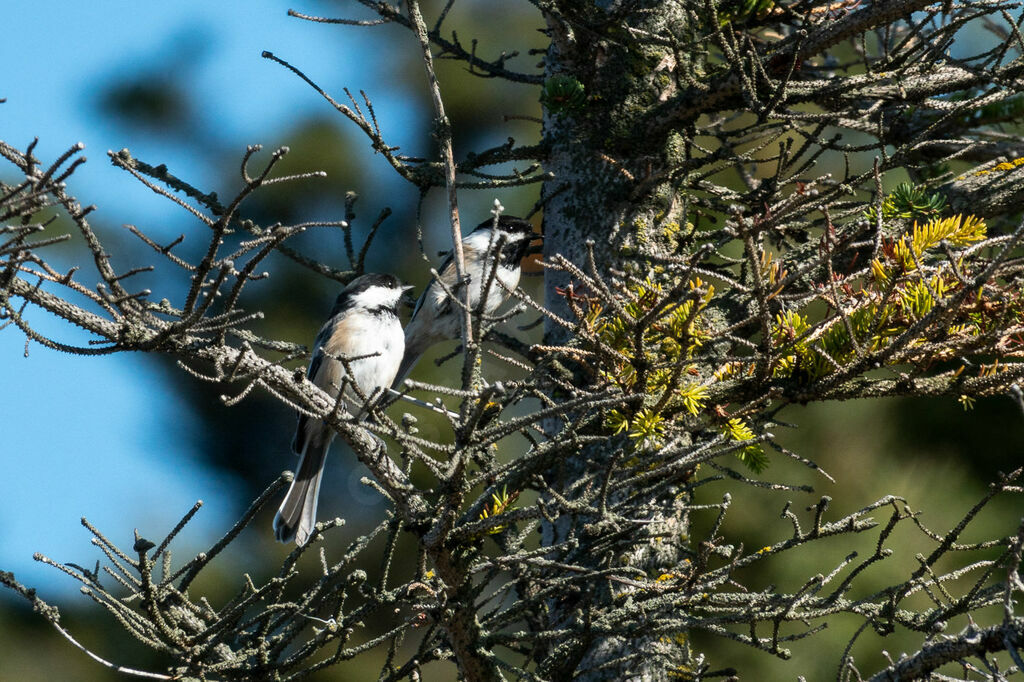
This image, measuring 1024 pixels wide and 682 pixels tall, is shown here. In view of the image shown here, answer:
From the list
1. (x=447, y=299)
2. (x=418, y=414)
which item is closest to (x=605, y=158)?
(x=447, y=299)

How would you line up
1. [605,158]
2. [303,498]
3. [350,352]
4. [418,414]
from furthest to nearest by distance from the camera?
[418,414] → [350,352] → [303,498] → [605,158]

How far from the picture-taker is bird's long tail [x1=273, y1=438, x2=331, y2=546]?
4.13m

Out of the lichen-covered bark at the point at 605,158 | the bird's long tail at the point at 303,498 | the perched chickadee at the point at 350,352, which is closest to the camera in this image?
the lichen-covered bark at the point at 605,158

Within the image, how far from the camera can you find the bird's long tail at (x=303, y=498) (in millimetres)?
4129

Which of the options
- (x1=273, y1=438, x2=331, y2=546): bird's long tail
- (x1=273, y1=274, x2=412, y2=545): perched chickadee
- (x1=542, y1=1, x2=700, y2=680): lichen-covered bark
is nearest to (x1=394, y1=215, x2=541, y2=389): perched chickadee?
(x1=273, y1=274, x2=412, y2=545): perched chickadee

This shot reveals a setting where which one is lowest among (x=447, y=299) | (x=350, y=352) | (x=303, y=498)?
(x=303, y=498)

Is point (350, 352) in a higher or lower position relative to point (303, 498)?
higher

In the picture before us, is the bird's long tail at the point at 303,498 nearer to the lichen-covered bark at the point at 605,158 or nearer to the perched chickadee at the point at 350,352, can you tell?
the perched chickadee at the point at 350,352

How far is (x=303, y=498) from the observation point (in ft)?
14.4

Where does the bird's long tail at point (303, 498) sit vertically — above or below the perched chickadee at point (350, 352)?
below

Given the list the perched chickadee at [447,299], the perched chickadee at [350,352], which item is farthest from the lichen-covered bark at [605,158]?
the perched chickadee at [350,352]

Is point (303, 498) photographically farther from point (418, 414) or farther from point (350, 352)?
point (418, 414)

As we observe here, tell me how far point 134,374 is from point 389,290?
5729 mm

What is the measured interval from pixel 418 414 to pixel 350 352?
2879 mm
